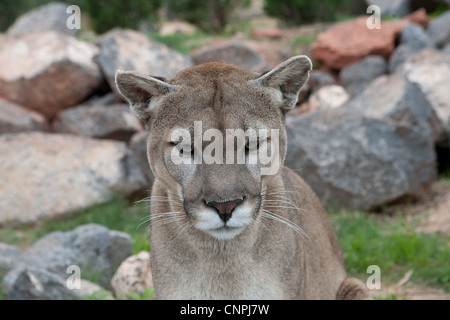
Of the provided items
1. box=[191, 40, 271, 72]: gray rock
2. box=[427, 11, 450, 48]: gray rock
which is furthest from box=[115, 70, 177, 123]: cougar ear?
box=[427, 11, 450, 48]: gray rock

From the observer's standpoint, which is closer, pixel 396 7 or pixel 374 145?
pixel 374 145

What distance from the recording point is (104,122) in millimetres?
11898

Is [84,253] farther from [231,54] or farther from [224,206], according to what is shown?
[231,54]

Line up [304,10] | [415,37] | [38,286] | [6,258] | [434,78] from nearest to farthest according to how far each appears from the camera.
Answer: [38,286] → [6,258] → [434,78] → [415,37] → [304,10]

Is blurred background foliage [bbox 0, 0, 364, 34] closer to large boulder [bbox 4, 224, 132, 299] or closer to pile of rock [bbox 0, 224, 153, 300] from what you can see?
pile of rock [bbox 0, 224, 153, 300]

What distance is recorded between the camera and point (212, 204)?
377 centimetres

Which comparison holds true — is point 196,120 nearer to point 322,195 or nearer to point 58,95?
point 322,195

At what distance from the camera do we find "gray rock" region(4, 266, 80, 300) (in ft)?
19.1

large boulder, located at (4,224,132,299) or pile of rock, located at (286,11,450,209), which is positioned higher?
pile of rock, located at (286,11,450,209)

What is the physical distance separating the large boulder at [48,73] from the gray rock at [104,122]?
28.2 inches

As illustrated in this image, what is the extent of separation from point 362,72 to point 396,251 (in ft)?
20.8

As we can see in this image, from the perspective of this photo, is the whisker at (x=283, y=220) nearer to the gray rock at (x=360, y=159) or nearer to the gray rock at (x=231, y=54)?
the gray rock at (x=360, y=159)

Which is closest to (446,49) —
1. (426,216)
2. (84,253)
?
(426,216)

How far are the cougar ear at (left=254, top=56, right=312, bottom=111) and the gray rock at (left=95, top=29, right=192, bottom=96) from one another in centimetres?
801
